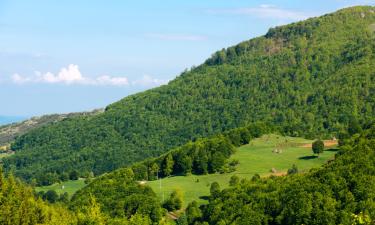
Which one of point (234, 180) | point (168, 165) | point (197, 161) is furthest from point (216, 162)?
point (234, 180)

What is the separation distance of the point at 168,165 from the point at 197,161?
1074 centimetres

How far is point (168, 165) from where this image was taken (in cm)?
18438

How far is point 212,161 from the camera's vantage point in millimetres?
173625

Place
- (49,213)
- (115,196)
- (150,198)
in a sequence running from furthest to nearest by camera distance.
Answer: (115,196) → (150,198) → (49,213)

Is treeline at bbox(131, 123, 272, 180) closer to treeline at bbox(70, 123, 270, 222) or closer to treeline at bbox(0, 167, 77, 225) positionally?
treeline at bbox(70, 123, 270, 222)

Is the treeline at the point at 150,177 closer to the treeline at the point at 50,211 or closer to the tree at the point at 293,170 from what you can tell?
the treeline at the point at 50,211

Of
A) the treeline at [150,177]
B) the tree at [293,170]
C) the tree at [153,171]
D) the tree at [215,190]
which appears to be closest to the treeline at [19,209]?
the treeline at [150,177]

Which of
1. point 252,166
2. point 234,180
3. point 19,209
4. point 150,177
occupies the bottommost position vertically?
point 150,177

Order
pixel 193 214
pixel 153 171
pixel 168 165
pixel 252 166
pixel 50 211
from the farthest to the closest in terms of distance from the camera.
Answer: pixel 153 171 → pixel 168 165 → pixel 252 166 → pixel 193 214 → pixel 50 211

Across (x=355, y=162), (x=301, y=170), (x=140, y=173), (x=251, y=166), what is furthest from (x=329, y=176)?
(x=140, y=173)

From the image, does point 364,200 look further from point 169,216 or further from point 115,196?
point 115,196

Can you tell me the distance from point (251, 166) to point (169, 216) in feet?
131

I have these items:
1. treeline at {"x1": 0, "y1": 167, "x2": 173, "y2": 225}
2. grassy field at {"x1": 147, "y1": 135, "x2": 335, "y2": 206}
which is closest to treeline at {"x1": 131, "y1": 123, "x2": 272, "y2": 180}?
grassy field at {"x1": 147, "y1": 135, "x2": 335, "y2": 206}

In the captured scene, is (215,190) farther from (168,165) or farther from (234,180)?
(168,165)
